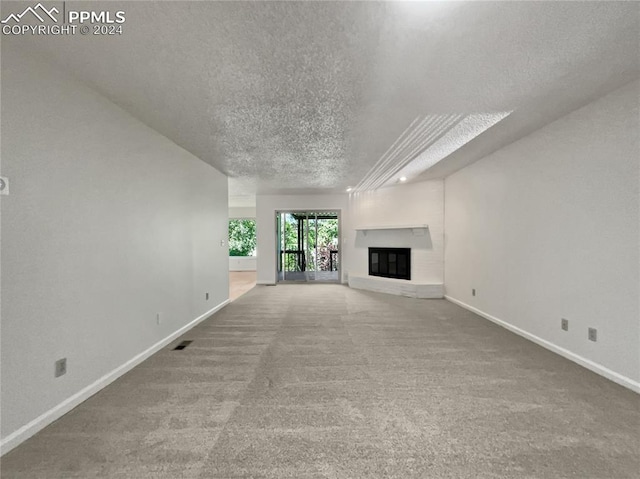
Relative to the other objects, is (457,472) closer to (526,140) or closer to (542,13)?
(542,13)

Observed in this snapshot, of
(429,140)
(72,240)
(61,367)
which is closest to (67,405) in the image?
(61,367)

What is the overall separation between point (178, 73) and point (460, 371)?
10.7 ft

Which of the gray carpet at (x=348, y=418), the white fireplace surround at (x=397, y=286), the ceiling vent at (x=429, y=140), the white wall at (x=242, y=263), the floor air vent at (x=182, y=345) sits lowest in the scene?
the gray carpet at (x=348, y=418)

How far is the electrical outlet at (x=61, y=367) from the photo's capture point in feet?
6.11

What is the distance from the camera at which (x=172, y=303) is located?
329 cm

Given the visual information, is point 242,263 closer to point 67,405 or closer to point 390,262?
point 390,262

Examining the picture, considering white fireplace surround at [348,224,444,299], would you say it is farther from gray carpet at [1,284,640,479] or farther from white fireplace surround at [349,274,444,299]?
gray carpet at [1,284,640,479]

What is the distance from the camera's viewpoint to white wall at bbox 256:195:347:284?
7.30m

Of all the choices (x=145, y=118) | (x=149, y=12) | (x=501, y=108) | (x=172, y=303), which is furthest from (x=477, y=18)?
(x=172, y=303)

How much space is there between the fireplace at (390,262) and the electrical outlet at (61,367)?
5.54 m

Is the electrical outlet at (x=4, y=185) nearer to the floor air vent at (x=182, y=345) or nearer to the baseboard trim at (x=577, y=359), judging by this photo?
the floor air vent at (x=182, y=345)

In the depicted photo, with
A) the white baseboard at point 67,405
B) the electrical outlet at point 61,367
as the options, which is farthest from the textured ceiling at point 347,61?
the white baseboard at point 67,405

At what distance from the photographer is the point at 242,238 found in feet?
34.9

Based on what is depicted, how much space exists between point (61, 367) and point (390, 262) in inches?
223
